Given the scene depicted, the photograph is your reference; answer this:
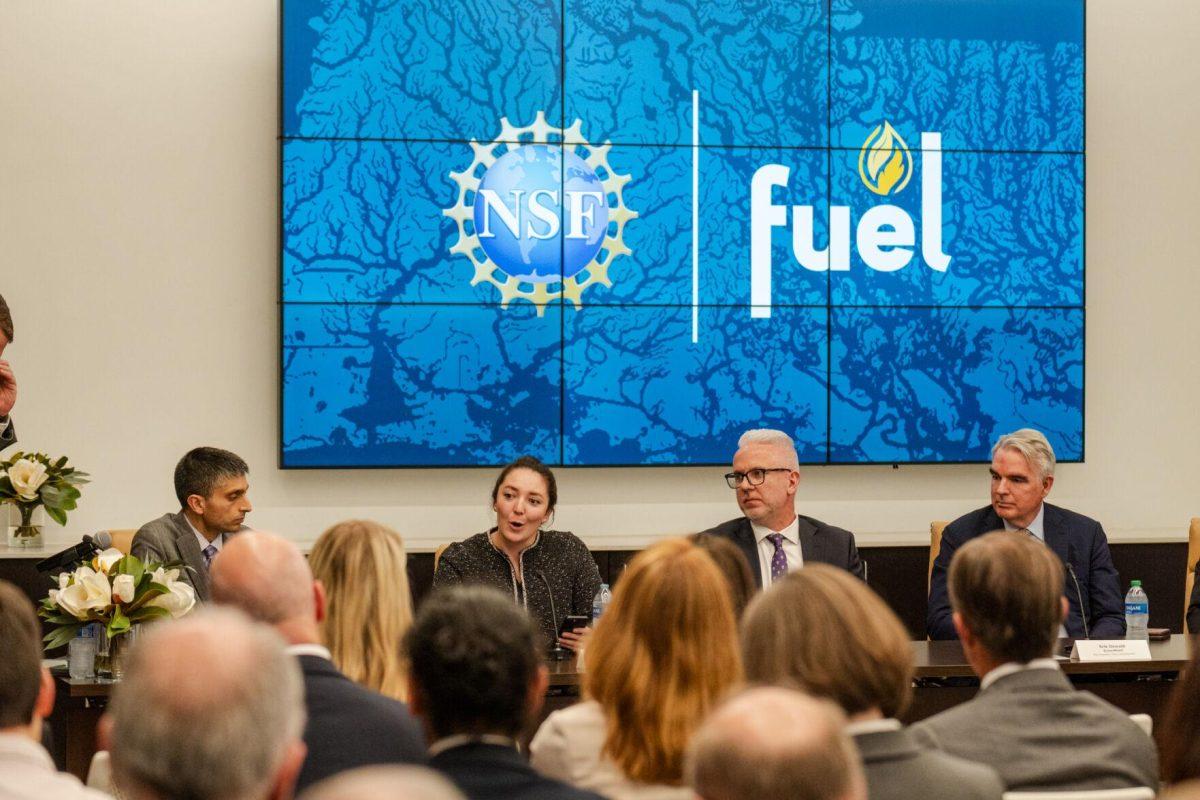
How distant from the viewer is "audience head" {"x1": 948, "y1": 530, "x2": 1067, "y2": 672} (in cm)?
252

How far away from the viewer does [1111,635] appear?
Answer: 479cm

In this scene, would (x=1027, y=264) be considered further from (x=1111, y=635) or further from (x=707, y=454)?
(x=1111, y=635)

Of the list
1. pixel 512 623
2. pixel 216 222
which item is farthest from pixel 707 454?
pixel 512 623

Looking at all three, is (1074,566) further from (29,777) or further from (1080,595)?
(29,777)

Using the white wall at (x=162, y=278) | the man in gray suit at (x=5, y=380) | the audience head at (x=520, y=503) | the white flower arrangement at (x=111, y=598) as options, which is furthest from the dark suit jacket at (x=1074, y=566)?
the man in gray suit at (x=5, y=380)

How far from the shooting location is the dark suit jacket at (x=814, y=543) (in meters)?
4.91

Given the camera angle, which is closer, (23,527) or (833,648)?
(833,648)

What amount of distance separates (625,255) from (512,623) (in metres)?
4.25

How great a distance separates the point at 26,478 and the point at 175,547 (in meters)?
1.24

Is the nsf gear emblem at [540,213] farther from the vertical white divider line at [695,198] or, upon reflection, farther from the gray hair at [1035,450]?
the gray hair at [1035,450]

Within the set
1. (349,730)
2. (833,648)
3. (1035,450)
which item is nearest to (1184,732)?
(833,648)

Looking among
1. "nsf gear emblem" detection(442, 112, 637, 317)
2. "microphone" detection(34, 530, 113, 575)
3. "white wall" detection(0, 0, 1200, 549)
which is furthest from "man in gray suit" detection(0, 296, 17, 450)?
"nsf gear emblem" detection(442, 112, 637, 317)

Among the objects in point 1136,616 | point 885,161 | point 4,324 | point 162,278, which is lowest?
point 1136,616

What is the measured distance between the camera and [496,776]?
6.15 ft
